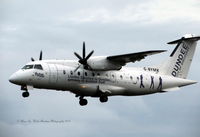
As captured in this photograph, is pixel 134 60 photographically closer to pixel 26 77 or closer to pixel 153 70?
pixel 153 70

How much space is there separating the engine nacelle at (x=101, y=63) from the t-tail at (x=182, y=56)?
230 inches

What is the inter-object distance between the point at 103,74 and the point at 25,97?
230 inches

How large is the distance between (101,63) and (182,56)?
8.01 m

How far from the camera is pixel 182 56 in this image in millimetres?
41000

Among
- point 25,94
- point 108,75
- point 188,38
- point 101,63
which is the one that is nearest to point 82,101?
point 108,75

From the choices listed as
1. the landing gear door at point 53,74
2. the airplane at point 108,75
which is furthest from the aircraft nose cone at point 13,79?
the landing gear door at point 53,74

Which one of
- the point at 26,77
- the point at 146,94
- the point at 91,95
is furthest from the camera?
the point at 146,94

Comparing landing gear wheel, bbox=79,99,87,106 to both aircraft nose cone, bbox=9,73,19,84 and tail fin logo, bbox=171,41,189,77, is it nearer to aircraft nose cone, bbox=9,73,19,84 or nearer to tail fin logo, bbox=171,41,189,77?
aircraft nose cone, bbox=9,73,19,84

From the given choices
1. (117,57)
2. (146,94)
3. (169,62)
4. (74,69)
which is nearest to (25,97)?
(74,69)

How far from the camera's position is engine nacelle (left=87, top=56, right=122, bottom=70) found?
1409 inches

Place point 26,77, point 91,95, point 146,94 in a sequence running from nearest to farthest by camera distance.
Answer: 1. point 26,77
2. point 91,95
3. point 146,94

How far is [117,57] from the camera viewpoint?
36.0m

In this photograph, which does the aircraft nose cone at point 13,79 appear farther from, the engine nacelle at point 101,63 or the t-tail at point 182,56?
the t-tail at point 182,56

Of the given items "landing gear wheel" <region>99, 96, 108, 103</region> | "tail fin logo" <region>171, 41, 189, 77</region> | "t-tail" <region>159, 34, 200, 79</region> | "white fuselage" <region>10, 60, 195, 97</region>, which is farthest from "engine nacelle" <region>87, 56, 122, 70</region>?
"tail fin logo" <region>171, 41, 189, 77</region>
